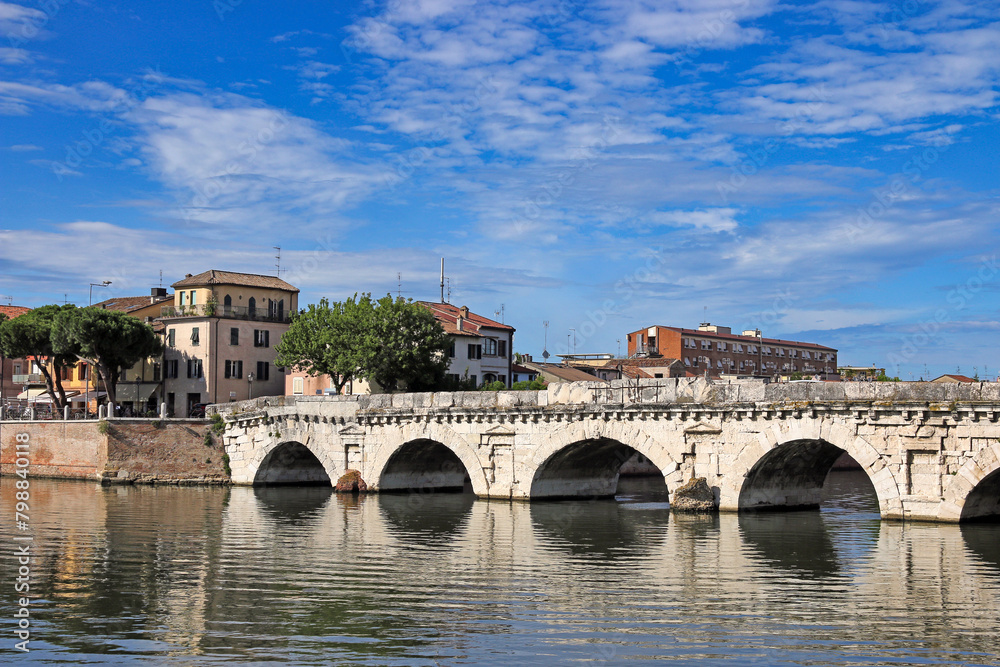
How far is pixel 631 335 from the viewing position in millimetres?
105062

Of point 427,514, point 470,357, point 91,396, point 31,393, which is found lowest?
point 427,514

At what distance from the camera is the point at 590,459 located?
1780 inches

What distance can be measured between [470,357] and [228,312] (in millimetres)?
17582

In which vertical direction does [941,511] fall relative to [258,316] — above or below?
below

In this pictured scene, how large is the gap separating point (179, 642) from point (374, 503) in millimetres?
25907

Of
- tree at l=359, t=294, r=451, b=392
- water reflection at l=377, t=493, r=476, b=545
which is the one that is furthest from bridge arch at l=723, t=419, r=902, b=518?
tree at l=359, t=294, r=451, b=392

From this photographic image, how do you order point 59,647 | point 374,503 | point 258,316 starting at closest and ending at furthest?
point 59,647 < point 374,503 < point 258,316

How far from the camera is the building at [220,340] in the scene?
72.5 m

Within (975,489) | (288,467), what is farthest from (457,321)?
(975,489)

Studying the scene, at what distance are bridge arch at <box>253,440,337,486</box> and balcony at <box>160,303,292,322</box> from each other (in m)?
20.7

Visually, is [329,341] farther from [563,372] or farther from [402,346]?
[563,372]

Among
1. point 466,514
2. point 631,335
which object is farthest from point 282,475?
point 631,335

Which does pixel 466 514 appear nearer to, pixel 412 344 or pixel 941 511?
pixel 941 511

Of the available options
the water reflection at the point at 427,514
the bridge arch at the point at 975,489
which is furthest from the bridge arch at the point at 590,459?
the bridge arch at the point at 975,489
